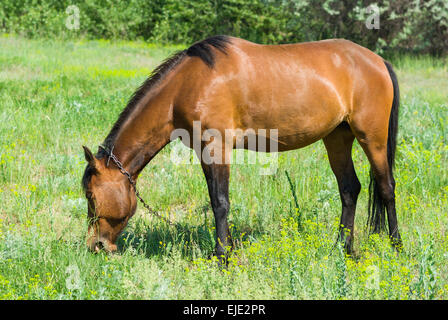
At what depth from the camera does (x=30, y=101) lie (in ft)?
28.9

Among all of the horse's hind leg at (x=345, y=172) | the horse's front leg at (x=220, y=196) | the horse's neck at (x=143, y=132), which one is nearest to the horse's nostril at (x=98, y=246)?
the horse's neck at (x=143, y=132)

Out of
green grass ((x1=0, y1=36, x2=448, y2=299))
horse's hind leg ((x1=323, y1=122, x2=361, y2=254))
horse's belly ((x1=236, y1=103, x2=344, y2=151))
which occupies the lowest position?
green grass ((x1=0, y1=36, x2=448, y2=299))

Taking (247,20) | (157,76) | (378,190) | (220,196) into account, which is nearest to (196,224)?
(220,196)

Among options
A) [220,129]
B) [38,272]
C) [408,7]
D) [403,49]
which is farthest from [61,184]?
[403,49]

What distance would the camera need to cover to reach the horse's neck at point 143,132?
426cm

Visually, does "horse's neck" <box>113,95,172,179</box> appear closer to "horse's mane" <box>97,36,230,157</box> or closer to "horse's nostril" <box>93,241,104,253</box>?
"horse's mane" <box>97,36,230,157</box>

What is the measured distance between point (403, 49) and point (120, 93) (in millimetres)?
12805

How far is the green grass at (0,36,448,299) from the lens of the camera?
3732 mm

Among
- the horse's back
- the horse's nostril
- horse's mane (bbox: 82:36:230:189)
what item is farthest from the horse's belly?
the horse's nostril

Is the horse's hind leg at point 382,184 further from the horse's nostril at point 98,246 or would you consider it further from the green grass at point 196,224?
the horse's nostril at point 98,246

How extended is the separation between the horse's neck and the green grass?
2.66 ft

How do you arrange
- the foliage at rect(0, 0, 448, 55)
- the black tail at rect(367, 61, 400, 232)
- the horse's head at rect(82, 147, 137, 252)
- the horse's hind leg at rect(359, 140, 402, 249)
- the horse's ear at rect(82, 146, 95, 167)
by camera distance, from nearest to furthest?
the horse's ear at rect(82, 146, 95, 167), the horse's head at rect(82, 147, 137, 252), the horse's hind leg at rect(359, 140, 402, 249), the black tail at rect(367, 61, 400, 232), the foliage at rect(0, 0, 448, 55)

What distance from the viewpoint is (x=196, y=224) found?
5.34 metres
